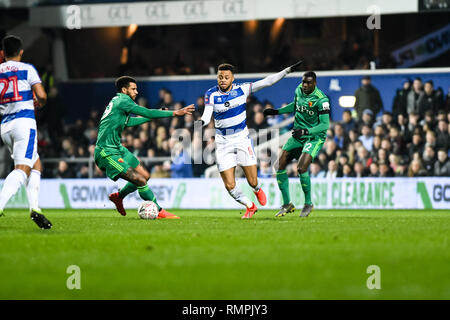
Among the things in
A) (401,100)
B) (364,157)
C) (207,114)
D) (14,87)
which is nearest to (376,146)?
(364,157)

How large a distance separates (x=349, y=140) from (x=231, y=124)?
821 centimetres

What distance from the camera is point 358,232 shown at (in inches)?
407

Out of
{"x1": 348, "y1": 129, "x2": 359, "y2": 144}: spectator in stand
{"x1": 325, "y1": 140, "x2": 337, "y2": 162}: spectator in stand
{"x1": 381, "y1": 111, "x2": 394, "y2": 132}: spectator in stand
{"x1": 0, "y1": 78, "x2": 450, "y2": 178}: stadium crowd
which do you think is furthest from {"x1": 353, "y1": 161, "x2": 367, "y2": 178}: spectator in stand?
{"x1": 381, "y1": 111, "x2": 394, "y2": 132}: spectator in stand

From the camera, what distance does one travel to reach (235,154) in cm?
1386

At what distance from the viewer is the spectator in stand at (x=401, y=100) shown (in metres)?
21.9

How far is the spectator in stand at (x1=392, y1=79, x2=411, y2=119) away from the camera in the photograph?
2189 centimetres

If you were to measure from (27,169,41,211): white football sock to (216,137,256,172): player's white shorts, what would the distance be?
3.81 metres

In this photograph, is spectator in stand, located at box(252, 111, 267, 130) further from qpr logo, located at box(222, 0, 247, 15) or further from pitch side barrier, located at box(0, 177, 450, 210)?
qpr logo, located at box(222, 0, 247, 15)

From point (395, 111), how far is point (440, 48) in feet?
11.1

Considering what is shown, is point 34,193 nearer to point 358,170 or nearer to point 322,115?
point 322,115

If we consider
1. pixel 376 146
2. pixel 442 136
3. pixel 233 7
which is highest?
pixel 233 7

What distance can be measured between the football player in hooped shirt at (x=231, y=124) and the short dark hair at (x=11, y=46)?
367cm
